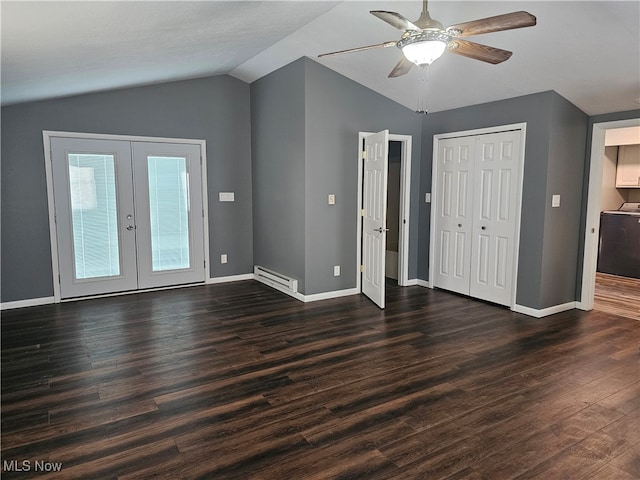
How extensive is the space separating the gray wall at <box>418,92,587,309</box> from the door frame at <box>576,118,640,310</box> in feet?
0.40

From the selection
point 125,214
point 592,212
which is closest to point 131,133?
point 125,214

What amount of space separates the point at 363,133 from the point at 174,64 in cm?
236

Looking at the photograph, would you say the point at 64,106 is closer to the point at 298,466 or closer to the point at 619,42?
the point at 298,466

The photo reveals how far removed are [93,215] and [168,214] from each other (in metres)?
0.91

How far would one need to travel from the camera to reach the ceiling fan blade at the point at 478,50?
2619 mm

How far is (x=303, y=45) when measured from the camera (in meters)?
4.57

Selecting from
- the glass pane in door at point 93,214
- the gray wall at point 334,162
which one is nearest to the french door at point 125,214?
the glass pane in door at point 93,214

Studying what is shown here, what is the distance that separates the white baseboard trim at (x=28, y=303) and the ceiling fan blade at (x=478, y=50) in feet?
16.9

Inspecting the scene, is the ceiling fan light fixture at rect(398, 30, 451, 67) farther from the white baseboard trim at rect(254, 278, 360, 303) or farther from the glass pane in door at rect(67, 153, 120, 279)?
the glass pane in door at rect(67, 153, 120, 279)

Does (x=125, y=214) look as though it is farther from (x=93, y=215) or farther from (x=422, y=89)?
(x=422, y=89)

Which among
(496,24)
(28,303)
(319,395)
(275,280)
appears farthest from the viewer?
(275,280)

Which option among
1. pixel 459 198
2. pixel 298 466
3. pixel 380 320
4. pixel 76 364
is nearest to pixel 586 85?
pixel 459 198

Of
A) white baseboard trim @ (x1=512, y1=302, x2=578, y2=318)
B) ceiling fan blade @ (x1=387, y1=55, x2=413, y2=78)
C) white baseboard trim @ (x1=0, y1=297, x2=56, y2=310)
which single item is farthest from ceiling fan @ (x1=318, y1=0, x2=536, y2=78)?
white baseboard trim @ (x1=0, y1=297, x2=56, y2=310)

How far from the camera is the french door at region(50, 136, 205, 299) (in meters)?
5.07
